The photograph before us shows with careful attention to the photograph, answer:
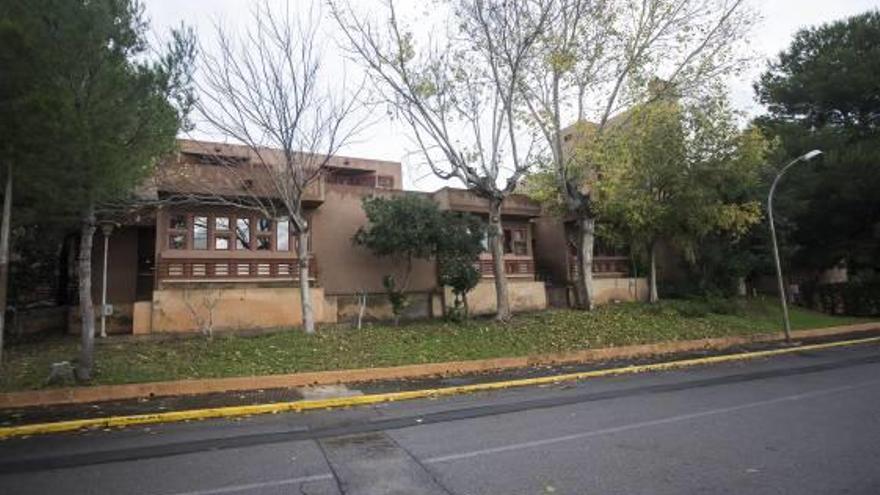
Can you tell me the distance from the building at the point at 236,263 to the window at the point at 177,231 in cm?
3

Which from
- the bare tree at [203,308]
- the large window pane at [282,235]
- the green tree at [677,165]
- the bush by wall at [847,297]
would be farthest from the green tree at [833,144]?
the bare tree at [203,308]

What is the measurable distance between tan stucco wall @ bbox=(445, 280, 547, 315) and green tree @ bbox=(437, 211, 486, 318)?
1540 millimetres

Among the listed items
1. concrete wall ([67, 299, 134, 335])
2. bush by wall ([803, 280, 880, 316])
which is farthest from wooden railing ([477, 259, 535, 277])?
bush by wall ([803, 280, 880, 316])

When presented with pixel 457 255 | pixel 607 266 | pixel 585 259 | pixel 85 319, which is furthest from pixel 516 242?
pixel 85 319

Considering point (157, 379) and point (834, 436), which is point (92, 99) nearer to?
point (157, 379)

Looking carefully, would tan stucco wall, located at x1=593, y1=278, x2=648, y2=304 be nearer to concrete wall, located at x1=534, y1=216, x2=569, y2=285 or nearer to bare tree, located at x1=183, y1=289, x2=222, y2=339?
concrete wall, located at x1=534, y1=216, x2=569, y2=285

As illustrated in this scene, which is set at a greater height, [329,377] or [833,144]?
[833,144]

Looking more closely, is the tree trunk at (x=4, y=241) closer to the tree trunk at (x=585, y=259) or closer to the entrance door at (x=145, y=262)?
the entrance door at (x=145, y=262)

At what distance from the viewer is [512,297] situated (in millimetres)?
23219

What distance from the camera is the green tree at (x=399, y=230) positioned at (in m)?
19.6

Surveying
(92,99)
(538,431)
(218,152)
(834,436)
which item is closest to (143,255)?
(218,152)

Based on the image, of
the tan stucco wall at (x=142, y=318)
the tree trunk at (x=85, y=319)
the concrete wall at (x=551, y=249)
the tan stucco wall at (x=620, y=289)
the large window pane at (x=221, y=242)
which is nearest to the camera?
the tree trunk at (x=85, y=319)

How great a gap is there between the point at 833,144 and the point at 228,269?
27100 mm

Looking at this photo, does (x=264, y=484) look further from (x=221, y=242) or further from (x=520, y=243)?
(x=520, y=243)
